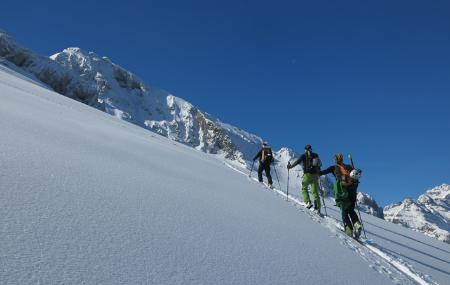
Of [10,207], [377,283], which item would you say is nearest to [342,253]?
[377,283]

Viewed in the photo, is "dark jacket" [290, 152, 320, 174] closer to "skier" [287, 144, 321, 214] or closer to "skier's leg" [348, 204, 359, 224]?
"skier" [287, 144, 321, 214]

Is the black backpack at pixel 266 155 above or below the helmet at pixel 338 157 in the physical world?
below

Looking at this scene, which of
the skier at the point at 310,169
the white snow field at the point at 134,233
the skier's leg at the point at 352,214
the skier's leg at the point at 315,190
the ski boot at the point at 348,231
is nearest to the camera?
the white snow field at the point at 134,233

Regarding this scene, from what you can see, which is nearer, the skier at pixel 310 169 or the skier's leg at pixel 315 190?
the skier's leg at pixel 315 190

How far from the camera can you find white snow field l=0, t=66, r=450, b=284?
116 inches

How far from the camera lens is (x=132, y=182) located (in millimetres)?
6008

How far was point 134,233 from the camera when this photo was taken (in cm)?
384

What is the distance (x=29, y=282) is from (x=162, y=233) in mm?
1773

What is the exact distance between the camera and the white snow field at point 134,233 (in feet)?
9.66

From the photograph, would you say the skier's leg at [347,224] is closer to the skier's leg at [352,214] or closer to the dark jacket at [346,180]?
the skier's leg at [352,214]

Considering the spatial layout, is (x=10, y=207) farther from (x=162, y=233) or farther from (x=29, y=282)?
(x=162, y=233)

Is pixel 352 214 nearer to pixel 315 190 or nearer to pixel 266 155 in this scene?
pixel 315 190

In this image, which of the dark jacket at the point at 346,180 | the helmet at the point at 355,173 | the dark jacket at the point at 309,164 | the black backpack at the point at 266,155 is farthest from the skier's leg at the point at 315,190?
the black backpack at the point at 266,155

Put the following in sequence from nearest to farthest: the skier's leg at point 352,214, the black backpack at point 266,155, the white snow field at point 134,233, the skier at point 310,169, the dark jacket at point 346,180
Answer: the white snow field at point 134,233, the skier's leg at point 352,214, the dark jacket at point 346,180, the skier at point 310,169, the black backpack at point 266,155
